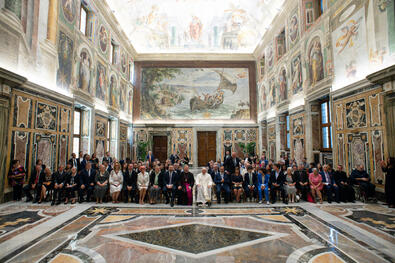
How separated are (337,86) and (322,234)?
652 centimetres

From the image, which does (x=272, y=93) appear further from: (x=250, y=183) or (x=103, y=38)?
(x=103, y=38)

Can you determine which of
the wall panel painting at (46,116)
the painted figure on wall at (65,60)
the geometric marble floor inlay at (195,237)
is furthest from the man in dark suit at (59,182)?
the geometric marble floor inlay at (195,237)

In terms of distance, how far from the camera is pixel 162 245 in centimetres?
362

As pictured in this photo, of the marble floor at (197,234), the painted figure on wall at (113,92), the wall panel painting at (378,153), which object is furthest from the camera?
the painted figure on wall at (113,92)

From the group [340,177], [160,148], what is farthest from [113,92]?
[340,177]

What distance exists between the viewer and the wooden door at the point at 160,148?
18.3 meters

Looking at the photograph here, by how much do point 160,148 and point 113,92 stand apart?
6.45 m

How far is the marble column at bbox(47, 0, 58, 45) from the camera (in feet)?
26.2

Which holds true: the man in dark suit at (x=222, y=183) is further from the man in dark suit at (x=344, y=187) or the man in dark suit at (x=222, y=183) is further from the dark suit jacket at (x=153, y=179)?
the man in dark suit at (x=344, y=187)

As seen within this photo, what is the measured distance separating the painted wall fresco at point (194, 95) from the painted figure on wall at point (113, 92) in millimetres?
3905

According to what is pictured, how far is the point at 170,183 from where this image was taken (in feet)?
23.4

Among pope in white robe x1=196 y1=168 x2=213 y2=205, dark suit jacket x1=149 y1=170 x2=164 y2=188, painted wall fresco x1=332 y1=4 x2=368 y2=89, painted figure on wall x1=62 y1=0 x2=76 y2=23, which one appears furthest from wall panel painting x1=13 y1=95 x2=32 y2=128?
painted wall fresco x1=332 y1=4 x2=368 y2=89

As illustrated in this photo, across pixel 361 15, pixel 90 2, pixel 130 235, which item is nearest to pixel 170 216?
pixel 130 235

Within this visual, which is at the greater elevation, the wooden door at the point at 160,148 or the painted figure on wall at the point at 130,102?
the painted figure on wall at the point at 130,102
